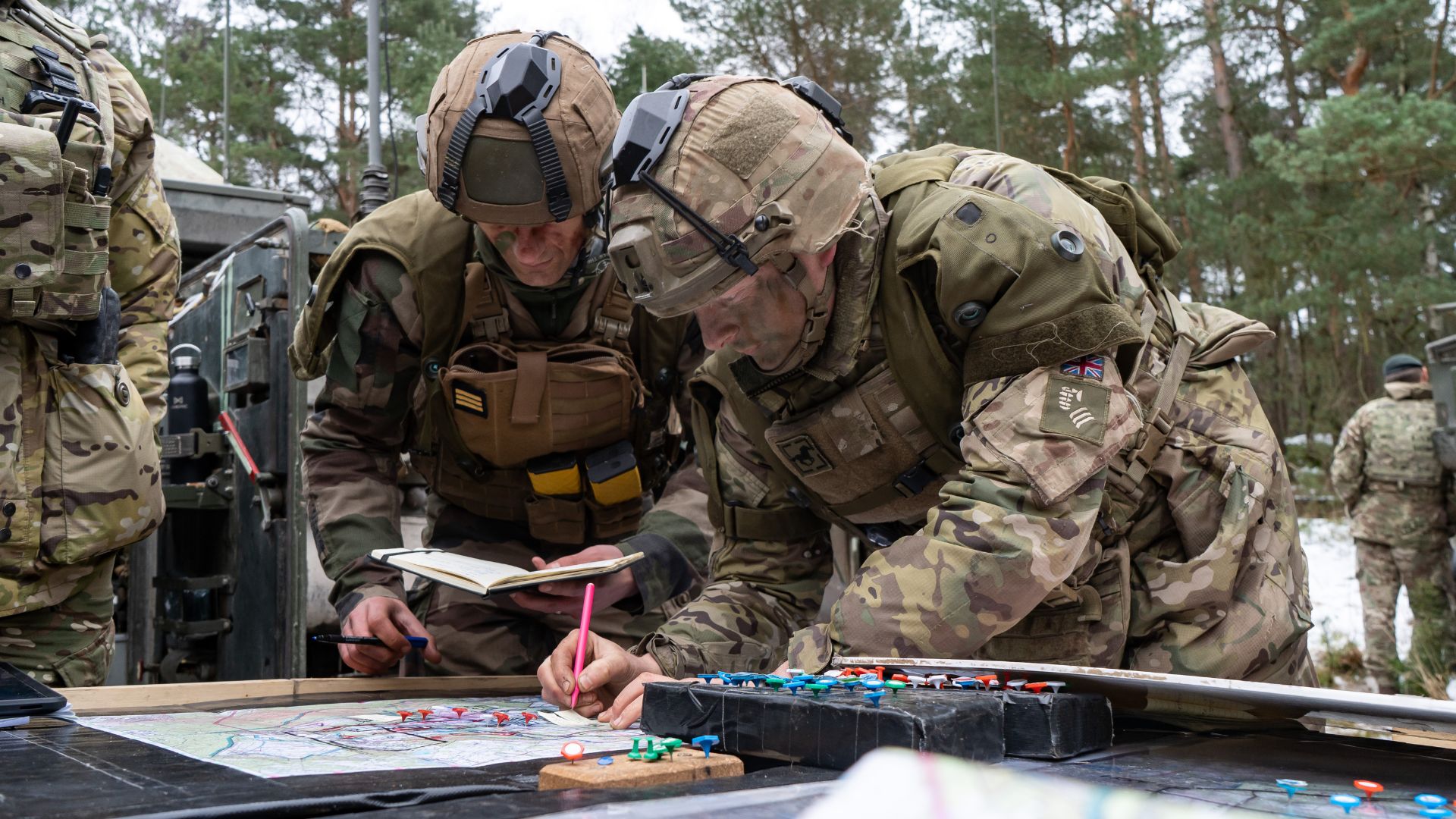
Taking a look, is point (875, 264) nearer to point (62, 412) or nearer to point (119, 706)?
point (119, 706)

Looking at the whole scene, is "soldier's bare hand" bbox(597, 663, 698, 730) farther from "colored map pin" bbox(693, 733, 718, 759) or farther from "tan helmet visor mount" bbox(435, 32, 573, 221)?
"tan helmet visor mount" bbox(435, 32, 573, 221)

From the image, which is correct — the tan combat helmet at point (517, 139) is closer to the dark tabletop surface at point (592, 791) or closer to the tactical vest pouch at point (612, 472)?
the tactical vest pouch at point (612, 472)

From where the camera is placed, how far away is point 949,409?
93.7 inches

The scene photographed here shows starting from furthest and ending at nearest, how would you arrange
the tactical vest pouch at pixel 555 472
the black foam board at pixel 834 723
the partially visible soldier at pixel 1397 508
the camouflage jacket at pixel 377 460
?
Result: the partially visible soldier at pixel 1397 508, the tactical vest pouch at pixel 555 472, the camouflage jacket at pixel 377 460, the black foam board at pixel 834 723

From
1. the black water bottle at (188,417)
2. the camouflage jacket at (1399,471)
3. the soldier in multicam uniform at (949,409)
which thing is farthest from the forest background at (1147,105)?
the soldier in multicam uniform at (949,409)

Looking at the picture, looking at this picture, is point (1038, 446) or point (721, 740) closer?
point (721, 740)

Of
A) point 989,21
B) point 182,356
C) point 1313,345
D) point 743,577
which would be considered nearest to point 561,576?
point 743,577

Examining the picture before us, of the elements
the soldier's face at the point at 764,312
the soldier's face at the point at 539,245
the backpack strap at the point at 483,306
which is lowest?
the soldier's face at the point at 764,312

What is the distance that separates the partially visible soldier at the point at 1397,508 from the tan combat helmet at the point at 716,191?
782cm

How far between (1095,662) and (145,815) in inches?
71.0

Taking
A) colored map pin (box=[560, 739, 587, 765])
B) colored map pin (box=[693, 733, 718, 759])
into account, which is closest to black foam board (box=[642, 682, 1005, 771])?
colored map pin (box=[693, 733, 718, 759])

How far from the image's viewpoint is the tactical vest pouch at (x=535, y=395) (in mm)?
2998

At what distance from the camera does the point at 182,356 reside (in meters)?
4.39

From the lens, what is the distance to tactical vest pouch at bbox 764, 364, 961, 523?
8.02ft
